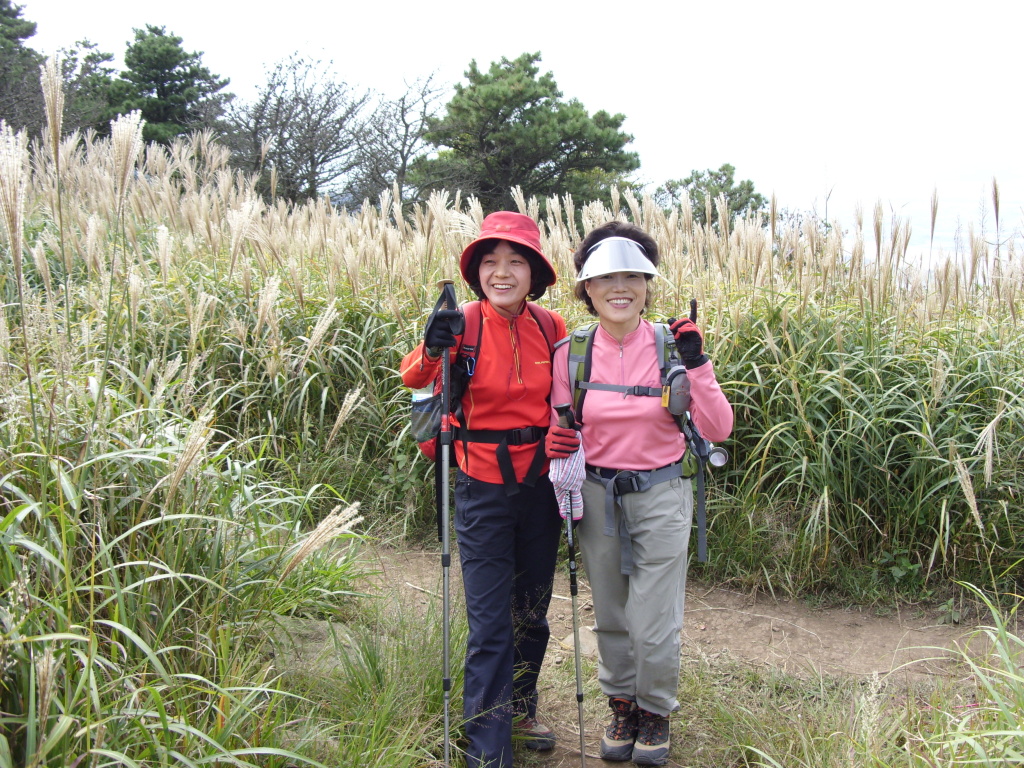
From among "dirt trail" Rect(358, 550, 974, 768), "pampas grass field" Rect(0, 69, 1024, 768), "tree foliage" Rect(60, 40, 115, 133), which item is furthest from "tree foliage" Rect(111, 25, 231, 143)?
"dirt trail" Rect(358, 550, 974, 768)

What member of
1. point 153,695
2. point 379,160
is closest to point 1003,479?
point 153,695

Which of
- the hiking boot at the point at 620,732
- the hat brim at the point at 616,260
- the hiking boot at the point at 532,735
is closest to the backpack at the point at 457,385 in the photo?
the hat brim at the point at 616,260

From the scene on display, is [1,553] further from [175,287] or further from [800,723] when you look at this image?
[175,287]

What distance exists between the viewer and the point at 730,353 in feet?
15.0

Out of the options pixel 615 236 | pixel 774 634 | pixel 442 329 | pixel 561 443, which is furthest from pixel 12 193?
pixel 774 634

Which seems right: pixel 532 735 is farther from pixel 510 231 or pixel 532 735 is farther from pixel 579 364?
pixel 510 231

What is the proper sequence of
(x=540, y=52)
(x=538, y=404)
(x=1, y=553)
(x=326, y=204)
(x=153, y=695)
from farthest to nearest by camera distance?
1. (x=540, y=52)
2. (x=326, y=204)
3. (x=538, y=404)
4. (x=1, y=553)
5. (x=153, y=695)

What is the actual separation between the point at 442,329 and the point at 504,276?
0.33m

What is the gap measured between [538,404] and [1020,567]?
2952mm

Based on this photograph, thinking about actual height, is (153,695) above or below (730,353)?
below

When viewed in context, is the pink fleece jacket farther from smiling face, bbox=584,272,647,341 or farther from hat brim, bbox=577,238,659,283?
hat brim, bbox=577,238,659,283

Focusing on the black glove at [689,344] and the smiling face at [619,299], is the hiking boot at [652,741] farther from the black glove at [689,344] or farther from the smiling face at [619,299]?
the smiling face at [619,299]

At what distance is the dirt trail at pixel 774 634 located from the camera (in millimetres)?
3672

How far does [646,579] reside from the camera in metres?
2.88
